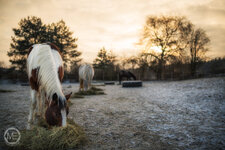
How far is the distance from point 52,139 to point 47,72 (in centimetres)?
119

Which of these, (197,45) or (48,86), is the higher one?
(197,45)

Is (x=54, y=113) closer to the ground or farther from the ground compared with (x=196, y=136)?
farther from the ground

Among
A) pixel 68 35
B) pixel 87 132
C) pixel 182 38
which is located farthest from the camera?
pixel 68 35

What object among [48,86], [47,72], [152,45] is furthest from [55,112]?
[152,45]

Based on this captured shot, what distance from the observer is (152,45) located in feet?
70.5

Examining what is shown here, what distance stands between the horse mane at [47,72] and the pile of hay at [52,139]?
0.57 m

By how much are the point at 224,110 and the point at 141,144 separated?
348 cm

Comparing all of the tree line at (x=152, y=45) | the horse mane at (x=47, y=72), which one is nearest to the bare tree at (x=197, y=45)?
the tree line at (x=152, y=45)

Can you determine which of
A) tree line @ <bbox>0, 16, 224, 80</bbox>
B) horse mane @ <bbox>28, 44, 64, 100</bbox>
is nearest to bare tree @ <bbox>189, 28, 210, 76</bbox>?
tree line @ <bbox>0, 16, 224, 80</bbox>

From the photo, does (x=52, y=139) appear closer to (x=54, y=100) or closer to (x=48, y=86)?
(x=54, y=100)

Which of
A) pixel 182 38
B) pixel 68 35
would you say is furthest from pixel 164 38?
pixel 68 35

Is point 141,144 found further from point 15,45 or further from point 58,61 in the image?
point 15,45

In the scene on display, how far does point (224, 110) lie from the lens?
375cm

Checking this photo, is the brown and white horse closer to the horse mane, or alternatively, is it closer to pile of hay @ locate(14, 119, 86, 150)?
the horse mane
